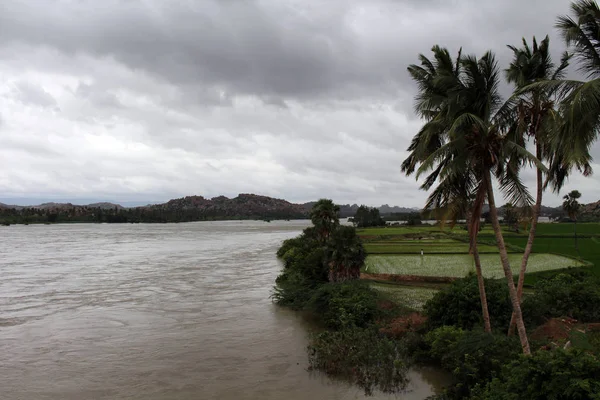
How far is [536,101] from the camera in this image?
39.5 feet

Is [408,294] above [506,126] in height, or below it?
below

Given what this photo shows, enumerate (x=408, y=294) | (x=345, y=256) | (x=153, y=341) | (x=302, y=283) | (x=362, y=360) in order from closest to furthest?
1. (x=362, y=360)
2. (x=153, y=341)
3. (x=408, y=294)
4. (x=345, y=256)
5. (x=302, y=283)

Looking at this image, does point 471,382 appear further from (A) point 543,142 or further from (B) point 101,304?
(B) point 101,304

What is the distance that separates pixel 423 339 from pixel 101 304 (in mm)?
19952

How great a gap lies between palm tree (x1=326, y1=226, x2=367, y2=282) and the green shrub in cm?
900

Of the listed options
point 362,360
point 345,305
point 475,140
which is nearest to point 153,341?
point 345,305

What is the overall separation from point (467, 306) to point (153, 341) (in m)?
13.1

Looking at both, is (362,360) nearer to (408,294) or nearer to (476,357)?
(476,357)

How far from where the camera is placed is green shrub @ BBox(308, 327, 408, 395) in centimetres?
1383

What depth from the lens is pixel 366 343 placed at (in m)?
15.9

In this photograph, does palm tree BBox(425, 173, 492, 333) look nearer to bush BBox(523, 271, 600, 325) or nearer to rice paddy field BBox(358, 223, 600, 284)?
bush BBox(523, 271, 600, 325)

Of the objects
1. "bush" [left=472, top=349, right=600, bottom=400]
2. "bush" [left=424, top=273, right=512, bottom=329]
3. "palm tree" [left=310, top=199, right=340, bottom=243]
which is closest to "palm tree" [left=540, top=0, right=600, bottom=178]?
"bush" [left=472, top=349, right=600, bottom=400]

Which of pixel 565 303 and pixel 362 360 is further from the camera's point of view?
pixel 565 303

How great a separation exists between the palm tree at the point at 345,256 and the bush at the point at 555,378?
53.7 ft
